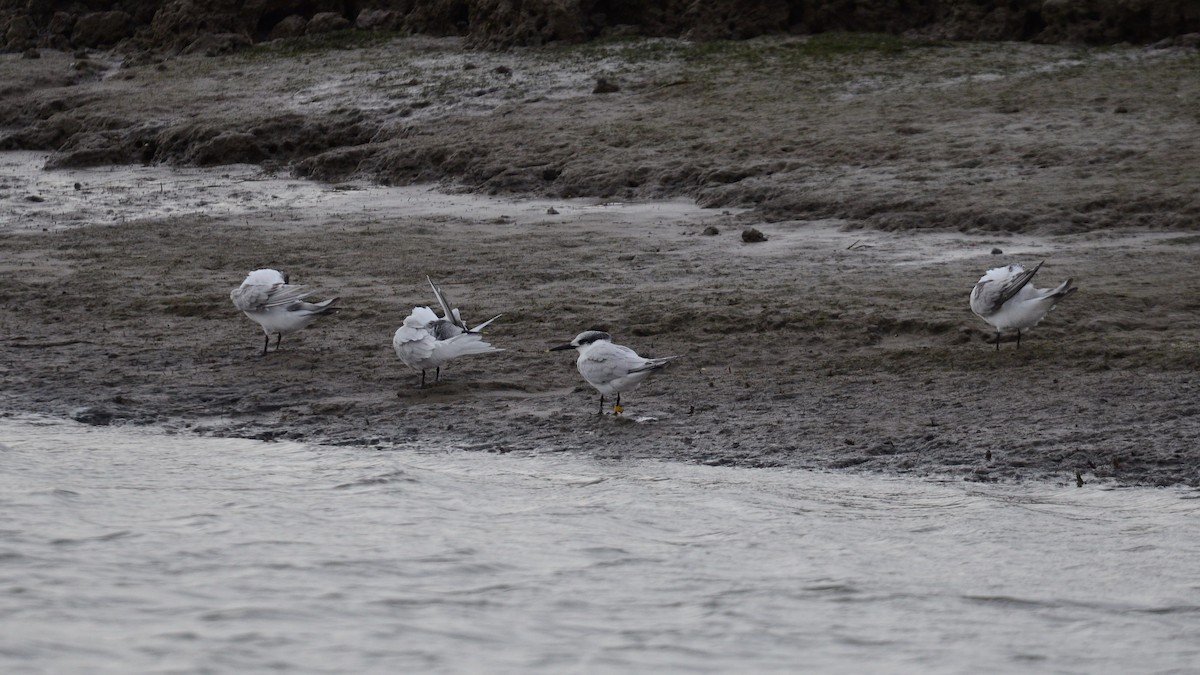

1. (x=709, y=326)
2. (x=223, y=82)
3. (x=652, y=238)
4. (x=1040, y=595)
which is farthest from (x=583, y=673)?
(x=223, y=82)

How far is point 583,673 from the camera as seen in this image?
4.77 metres

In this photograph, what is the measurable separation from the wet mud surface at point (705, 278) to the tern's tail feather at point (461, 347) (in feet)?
0.80

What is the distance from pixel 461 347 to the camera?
8352mm

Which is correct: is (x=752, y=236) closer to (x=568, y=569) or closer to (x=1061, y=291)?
(x=1061, y=291)

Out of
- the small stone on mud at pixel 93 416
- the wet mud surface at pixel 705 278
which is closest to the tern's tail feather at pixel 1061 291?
the wet mud surface at pixel 705 278

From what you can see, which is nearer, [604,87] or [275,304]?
[275,304]

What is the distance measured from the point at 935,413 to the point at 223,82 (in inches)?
595

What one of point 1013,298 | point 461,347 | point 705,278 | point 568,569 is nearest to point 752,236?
point 705,278

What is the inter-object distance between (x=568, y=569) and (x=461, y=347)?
9.29 ft

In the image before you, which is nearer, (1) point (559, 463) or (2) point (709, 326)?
(1) point (559, 463)

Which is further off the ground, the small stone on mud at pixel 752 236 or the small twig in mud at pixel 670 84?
the small twig in mud at pixel 670 84

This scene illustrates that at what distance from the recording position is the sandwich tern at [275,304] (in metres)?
9.19

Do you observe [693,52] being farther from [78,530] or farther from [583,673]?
[583,673]

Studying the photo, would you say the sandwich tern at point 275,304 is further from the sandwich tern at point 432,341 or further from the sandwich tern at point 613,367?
the sandwich tern at point 613,367
